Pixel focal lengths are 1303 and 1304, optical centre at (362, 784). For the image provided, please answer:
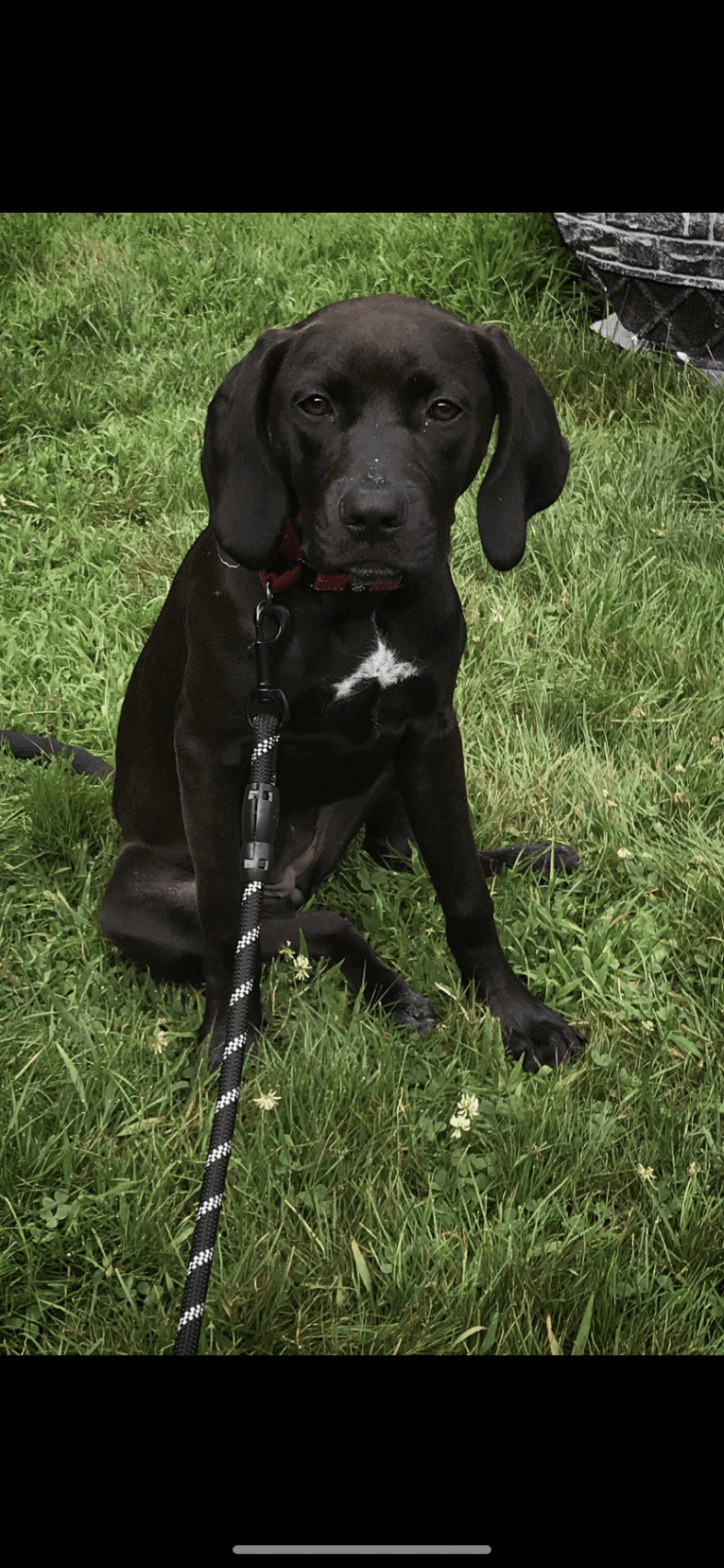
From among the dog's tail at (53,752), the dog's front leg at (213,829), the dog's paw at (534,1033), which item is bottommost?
the dog's paw at (534,1033)

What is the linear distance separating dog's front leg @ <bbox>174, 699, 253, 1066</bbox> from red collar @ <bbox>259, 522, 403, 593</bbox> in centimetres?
32

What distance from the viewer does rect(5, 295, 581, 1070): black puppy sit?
203 cm

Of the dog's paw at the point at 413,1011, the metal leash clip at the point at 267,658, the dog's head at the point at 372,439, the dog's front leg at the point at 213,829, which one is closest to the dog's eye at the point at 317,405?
the dog's head at the point at 372,439

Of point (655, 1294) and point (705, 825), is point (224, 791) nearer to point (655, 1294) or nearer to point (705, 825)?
point (655, 1294)

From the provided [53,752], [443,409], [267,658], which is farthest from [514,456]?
[53,752]

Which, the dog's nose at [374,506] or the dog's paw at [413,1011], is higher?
the dog's nose at [374,506]

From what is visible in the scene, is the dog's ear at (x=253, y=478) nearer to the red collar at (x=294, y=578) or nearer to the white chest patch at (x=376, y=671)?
the red collar at (x=294, y=578)

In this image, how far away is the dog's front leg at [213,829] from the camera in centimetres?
240

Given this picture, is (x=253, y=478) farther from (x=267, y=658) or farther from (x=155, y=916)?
(x=155, y=916)

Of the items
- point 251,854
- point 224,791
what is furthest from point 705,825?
point 251,854

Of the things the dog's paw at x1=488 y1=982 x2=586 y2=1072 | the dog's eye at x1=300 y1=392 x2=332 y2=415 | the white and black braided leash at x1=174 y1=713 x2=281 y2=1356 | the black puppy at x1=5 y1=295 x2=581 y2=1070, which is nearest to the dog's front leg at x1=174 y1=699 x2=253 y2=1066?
the black puppy at x1=5 y1=295 x2=581 y2=1070

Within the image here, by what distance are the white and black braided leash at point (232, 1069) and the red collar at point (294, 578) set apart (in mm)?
256

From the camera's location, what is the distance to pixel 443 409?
2.08 m

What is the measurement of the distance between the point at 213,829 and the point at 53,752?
3.38 ft
